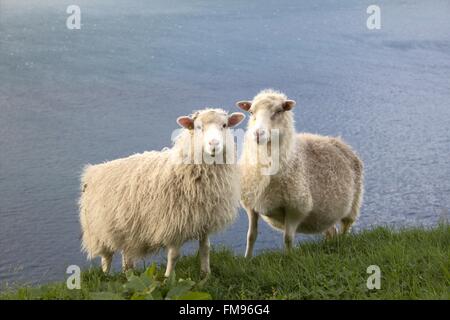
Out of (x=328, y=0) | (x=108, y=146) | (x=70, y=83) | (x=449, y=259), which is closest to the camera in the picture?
(x=449, y=259)

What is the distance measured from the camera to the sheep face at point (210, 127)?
5590 millimetres

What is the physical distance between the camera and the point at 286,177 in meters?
6.57

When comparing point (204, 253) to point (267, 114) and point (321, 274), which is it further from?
point (267, 114)

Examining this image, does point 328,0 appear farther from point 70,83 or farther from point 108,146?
point 108,146

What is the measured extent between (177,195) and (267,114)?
1129 mm

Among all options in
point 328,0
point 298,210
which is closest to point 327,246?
point 298,210

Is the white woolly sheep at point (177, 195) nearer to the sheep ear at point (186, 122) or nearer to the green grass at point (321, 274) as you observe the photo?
the sheep ear at point (186, 122)

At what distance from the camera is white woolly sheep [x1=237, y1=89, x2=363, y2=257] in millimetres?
6469
